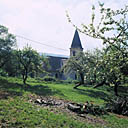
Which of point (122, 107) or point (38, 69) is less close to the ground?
point (38, 69)

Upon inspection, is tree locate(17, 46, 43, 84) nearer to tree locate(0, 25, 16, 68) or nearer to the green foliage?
tree locate(0, 25, 16, 68)

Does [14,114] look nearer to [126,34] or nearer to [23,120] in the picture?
[23,120]

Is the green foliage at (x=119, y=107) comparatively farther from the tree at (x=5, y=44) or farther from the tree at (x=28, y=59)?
the tree at (x=5, y=44)

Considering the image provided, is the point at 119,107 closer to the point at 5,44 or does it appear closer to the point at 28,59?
the point at 28,59

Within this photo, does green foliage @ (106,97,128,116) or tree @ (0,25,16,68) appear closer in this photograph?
green foliage @ (106,97,128,116)

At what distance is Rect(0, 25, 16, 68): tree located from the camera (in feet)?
57.7

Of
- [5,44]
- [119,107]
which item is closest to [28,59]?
[5,44]

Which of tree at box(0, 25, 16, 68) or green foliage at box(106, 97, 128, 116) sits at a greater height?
tree at box(0, 25, 16, 68)

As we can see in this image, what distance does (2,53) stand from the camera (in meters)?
17.5

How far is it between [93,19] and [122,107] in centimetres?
721

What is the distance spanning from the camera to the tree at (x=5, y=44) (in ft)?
57.7

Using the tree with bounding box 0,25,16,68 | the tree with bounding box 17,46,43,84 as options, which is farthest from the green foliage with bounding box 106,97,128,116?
the tree with bounding box 0,25,16,68

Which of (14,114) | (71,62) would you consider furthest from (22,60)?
(14,114)

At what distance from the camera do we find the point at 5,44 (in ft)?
58.5
